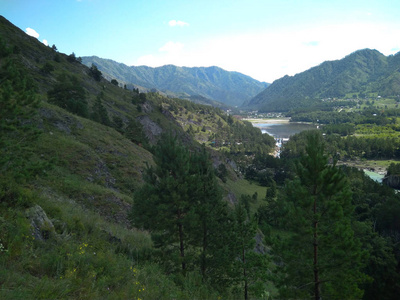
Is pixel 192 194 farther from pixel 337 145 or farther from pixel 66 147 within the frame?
pixel 337 145

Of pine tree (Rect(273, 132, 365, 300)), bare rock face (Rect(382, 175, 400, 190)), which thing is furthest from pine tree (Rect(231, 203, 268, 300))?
bare rock face (Rect(382, 175, 400, 190))

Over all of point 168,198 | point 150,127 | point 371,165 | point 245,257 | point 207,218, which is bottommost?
point 371,165

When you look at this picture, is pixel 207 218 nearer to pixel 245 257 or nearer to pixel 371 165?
Answer: pixel 245 257

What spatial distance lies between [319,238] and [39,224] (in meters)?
12.4

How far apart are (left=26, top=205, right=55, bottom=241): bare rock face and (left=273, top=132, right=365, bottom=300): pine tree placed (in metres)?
10.8

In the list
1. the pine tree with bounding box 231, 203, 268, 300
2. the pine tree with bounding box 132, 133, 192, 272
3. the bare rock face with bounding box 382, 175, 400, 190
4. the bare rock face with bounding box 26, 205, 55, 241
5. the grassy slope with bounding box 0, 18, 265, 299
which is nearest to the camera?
the grassy slope with bounding box 0, 18, 265, 299

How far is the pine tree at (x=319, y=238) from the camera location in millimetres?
11242

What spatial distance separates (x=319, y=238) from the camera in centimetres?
1147

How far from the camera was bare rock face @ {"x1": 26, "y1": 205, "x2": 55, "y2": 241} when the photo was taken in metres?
8.25

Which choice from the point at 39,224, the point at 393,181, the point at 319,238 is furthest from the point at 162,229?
the point at 393,181

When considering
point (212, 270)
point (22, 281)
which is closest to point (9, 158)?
point (22, 281)

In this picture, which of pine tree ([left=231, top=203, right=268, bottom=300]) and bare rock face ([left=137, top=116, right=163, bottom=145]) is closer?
pine tree ([left=231, top=203, right=268, bottom=300])

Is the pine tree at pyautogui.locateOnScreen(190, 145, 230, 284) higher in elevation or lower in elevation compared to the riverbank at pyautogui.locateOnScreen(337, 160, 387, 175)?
higher

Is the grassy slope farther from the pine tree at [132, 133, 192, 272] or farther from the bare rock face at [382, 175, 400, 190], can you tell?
the bare rock face at [382, 175, 400, 190]
